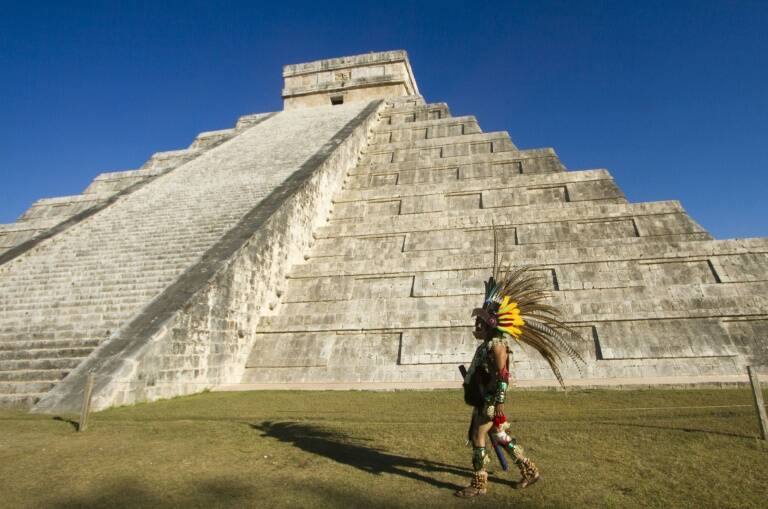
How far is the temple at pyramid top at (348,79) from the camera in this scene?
2359 centimetres

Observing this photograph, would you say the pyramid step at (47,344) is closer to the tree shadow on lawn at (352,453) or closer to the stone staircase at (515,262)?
the stone staircase at (515,262)

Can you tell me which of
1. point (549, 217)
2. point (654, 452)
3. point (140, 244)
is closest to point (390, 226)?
point (549, 217)

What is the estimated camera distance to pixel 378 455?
408 centimetres

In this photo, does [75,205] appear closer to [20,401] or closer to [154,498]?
[20,401]

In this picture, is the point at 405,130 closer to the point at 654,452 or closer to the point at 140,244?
the point at 140,244

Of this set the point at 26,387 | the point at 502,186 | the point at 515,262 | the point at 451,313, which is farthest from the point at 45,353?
the point at 502,186

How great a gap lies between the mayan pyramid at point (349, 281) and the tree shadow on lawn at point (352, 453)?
7.44 feet

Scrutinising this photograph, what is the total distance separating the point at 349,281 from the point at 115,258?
4765mm

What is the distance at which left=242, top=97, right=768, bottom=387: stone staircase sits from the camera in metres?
7.51

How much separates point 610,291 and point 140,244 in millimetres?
9351

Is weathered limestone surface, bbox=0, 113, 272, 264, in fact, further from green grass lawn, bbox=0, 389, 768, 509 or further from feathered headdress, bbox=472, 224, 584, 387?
feathered headdress, bbox=472, 224, 584, 387

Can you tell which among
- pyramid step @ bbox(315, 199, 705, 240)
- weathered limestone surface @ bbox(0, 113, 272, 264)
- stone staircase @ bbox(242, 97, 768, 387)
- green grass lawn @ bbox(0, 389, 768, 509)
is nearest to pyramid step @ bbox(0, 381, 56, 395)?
green grass lawn @ bbox(0, 389, 768, 509)

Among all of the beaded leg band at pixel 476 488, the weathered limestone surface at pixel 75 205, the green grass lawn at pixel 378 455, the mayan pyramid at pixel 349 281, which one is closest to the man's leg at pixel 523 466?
the green grass lawn at pixel 378 455

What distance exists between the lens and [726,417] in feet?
15.5
